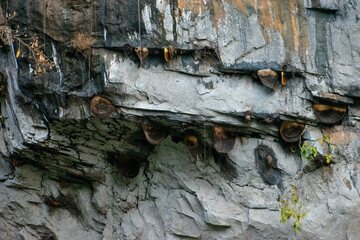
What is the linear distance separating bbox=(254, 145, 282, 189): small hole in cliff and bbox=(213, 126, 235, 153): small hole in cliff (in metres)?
0.32

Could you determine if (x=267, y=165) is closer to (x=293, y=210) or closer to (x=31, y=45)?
(x=293, y=210)

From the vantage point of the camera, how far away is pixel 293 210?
256 inches

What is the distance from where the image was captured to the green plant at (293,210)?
646 cm

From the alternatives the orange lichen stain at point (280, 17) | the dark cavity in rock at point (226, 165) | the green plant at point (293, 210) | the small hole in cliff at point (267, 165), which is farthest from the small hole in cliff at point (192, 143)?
the orange lichen stain at point (280, 17)

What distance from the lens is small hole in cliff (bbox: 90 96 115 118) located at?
6242mm

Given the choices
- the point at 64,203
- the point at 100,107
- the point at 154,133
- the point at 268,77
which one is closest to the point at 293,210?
the point at 268,77

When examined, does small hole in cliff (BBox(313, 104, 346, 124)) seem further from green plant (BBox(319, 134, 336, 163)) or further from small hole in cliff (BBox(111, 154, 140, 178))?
small hole in cliff (BBox(111, 154, 140, 178))

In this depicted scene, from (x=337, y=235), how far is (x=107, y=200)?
2908mm

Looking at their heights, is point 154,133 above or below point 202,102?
below

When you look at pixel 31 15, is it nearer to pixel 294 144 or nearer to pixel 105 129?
pixel 105 129

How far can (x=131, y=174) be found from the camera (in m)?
7.39

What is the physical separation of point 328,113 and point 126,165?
2556mm

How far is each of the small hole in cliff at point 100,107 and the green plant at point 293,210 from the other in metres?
2.19

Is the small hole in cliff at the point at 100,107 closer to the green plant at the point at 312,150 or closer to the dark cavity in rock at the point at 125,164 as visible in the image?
the dark cavity in rock at the point at 125,164
